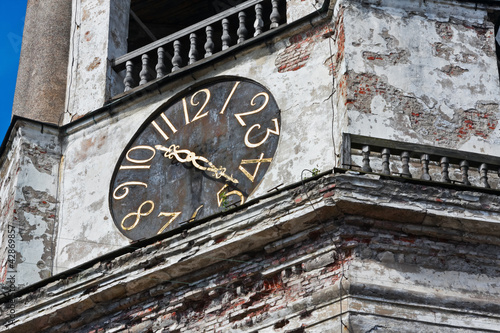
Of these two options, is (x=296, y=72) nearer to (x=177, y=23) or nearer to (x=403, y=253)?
(x=403, y=253)

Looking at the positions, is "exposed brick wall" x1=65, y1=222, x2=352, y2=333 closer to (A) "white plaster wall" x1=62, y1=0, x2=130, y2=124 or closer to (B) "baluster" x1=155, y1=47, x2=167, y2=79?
(B) "baluster" x1=155, y1=47, x2=167, y2=79

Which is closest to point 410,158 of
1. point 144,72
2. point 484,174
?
point 484,174

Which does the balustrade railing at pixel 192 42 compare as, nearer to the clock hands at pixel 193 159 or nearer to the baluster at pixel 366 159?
the clock hands at pixel 193 159

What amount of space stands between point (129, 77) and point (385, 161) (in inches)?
163

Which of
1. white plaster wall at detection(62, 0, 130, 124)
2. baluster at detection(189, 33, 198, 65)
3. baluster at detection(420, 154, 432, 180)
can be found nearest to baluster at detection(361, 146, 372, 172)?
baluster at detection(420, 154, 432, 180)

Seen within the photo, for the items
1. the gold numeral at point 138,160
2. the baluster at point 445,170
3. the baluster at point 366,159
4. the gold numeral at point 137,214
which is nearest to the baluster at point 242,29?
the gold numeral at point 138,160

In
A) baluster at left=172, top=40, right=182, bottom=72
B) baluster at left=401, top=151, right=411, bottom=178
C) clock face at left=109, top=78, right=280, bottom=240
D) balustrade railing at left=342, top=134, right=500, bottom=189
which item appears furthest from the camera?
baluster at left=172, top=40, right=182, bottom=72

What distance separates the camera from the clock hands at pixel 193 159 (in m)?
15.5

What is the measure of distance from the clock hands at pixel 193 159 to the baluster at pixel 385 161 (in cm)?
181

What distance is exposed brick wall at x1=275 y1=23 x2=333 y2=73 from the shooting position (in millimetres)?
15805

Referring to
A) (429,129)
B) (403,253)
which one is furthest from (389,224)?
(429,129)

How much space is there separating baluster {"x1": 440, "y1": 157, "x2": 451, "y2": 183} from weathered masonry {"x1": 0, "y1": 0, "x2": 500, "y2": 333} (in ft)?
0.06

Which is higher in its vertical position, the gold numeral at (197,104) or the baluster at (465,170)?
the gold numeral at (197,104)

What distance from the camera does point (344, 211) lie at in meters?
13.8
